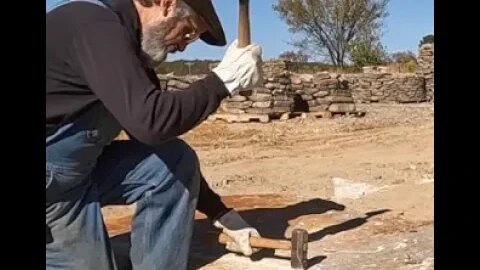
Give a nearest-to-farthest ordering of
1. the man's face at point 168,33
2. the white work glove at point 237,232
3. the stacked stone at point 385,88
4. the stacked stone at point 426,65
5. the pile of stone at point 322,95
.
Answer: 1. the man's face at point 168,33
2. the white work glove at point 237,232
3. the pile of stone at point 322,95
4. the stacked stone at point 385,88
5. the stacked stone at point 426,65

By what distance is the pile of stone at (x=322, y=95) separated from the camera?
614 inches

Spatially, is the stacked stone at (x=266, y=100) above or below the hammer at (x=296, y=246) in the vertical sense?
above

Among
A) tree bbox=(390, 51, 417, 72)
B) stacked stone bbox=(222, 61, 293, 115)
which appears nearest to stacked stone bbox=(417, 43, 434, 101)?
tree bbox=(390, 51, 417, 72)

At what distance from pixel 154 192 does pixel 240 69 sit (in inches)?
24.7

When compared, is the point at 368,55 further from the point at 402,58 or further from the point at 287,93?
the point at 287,93

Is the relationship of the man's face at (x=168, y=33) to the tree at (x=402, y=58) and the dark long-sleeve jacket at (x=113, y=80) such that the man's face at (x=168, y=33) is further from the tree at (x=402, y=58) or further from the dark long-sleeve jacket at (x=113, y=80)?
the tree at (x=402, y=58)

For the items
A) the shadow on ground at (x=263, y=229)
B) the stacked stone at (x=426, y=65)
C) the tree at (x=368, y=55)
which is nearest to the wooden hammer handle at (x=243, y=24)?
the shadow on ground at (x=263, y=229)

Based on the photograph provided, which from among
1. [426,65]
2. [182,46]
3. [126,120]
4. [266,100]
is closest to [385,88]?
[426,65]

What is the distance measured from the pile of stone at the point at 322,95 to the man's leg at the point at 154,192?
40.3ft

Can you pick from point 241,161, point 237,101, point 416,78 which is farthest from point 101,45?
point 416,78

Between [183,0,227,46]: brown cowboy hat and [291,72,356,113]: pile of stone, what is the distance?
12395 millimetres

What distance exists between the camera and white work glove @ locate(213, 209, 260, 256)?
3.44 metres

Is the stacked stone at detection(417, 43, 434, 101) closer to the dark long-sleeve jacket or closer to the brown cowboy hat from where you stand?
the brown cowboy hat

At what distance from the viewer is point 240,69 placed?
112 inches
